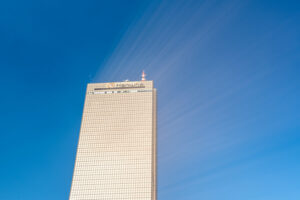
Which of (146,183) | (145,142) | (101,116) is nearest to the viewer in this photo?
(146,183)

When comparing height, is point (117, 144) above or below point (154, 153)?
above

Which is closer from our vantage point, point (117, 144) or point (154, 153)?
point (154, 153)

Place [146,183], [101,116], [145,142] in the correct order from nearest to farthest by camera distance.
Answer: [146,183] → [145,142] → [101,116]

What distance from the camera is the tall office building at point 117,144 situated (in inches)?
5305

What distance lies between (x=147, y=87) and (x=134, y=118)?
683 inches

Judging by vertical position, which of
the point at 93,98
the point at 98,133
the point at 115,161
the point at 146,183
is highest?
the point at 93,98

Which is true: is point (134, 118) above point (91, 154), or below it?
above

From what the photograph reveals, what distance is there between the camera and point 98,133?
488 feet

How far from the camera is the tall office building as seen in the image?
13475cm

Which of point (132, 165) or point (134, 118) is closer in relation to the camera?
point (132, 165)

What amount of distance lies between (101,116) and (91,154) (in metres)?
18.6

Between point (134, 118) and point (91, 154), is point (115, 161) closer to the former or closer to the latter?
point (91, 154)

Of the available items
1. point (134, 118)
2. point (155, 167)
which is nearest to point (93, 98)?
point (134, 118)

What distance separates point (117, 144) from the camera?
144875mm
